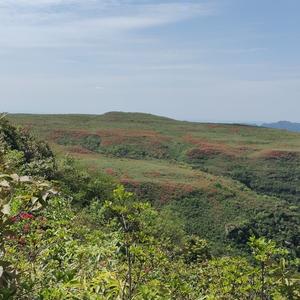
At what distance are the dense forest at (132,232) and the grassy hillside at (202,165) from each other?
31cm

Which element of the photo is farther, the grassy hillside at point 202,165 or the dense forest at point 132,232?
the grassy hillside at point 202,165

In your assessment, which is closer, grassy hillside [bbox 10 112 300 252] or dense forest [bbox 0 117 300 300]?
dense forest [bbox 0 117 300 300]

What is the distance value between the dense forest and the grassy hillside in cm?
31

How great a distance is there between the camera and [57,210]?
8.70 m

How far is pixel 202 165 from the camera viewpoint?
88188 mm

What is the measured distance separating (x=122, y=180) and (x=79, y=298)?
185ft

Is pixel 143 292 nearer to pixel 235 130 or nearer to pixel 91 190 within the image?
pixel 91 190

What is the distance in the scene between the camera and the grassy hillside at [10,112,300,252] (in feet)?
190

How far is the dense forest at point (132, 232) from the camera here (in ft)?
13.6

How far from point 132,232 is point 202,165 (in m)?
83.1

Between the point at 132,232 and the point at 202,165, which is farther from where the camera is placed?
the point at 202,165

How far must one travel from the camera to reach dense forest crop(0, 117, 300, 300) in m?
4.15

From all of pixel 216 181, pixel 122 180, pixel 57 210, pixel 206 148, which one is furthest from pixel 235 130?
pixel 57 210

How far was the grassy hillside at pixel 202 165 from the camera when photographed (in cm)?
5803
